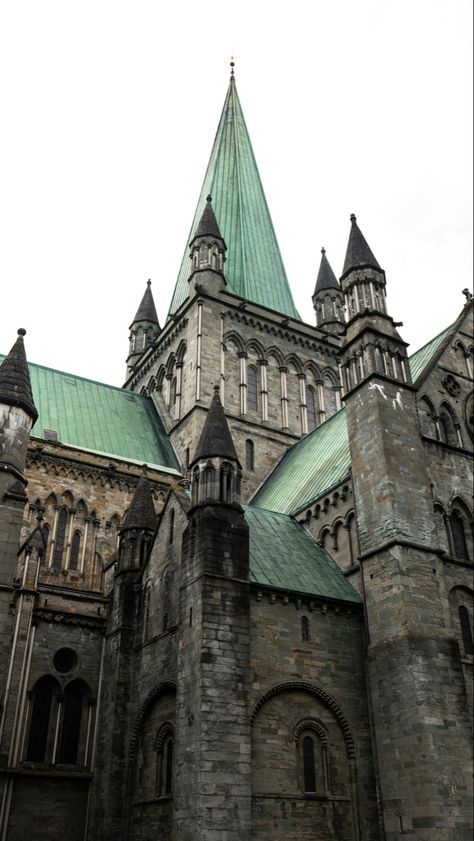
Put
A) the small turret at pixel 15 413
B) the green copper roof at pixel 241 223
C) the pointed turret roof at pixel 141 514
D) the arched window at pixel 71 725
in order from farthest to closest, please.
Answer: the green copper roof at pixel 241 223 → the pointed turret roof at pixel 141 514 → the arched window at pixel 71 725 → the small turret at pixel 15 413

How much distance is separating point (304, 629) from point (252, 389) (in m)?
20.7

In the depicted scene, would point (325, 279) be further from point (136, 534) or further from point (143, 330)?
point (136, 534)

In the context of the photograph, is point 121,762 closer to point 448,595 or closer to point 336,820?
point 336,820

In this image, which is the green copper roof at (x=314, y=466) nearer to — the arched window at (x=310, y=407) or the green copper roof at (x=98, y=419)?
the arched window at (x=310, y=407)

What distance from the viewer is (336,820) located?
2072cm

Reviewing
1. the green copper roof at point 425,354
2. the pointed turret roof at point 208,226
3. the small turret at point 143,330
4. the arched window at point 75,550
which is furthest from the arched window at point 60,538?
the pointed turret roof at point 208,226

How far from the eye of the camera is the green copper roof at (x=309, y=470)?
3006 cm

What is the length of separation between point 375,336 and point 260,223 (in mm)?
25605

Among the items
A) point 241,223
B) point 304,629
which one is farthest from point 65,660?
point 241,223

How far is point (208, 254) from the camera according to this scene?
43875mm

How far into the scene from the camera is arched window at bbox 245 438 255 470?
38.6 m

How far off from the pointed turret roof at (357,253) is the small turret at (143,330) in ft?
65.6

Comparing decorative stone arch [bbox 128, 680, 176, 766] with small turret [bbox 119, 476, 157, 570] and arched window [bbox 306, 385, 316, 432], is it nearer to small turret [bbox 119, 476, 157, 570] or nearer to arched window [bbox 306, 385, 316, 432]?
small turret [bbox 119, 476, 157, 570]

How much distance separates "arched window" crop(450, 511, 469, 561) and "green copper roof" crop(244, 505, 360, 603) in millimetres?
3656
